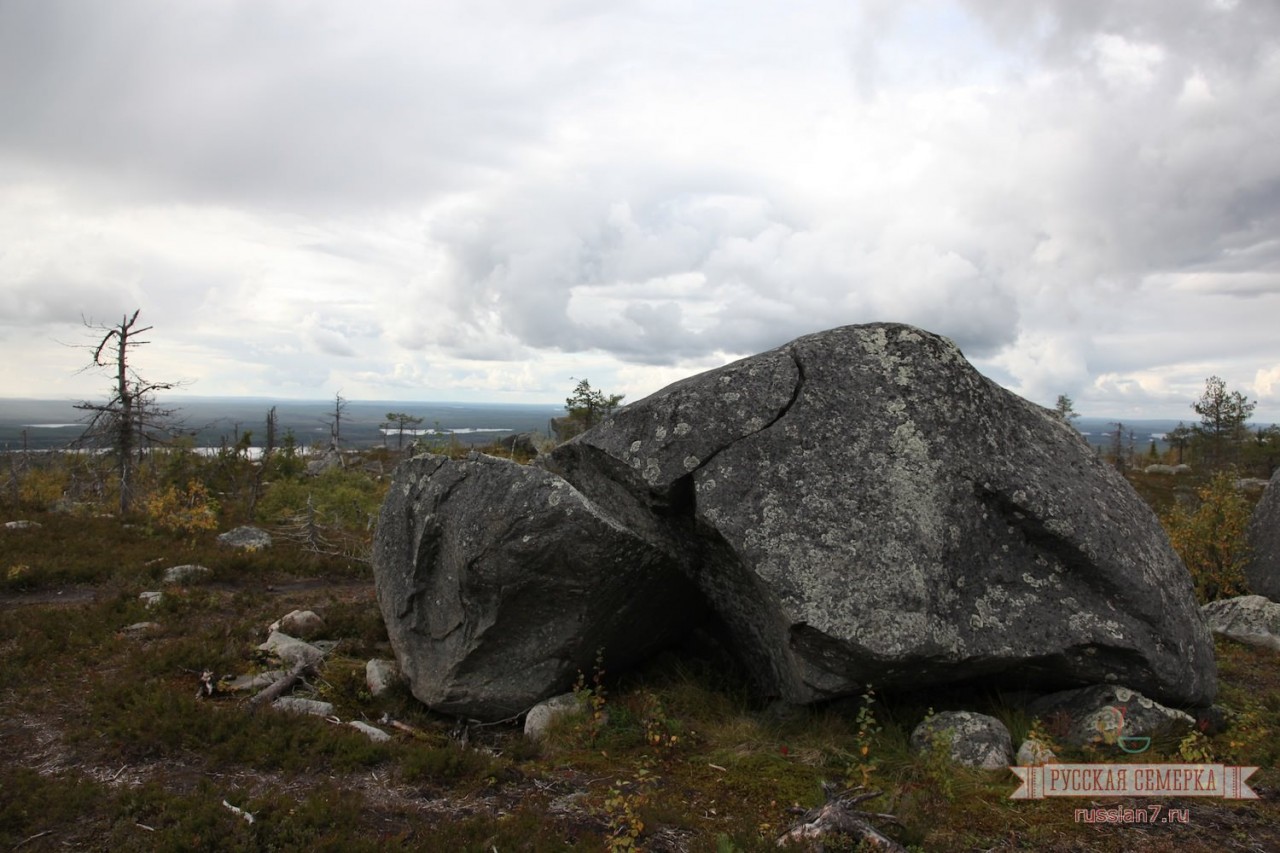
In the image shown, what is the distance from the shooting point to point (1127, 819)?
7.35m

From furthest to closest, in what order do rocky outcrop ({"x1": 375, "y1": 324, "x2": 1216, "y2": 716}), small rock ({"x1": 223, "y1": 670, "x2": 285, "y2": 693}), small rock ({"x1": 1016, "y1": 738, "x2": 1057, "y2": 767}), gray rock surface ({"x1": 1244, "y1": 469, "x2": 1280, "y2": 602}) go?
1. gray rock surface ({"x1": 1244, "y1": 469, "x2": 1280, "y2": 602})
2. small rock ({"x1": 223, "y1": 670, "x2": 285, "y2": 693})
3. rocky outcrop ({"x1": 375, "y1": 324, "x2": 1216, "y2": 716})
4. small rock ({"x1": 1016, "y1": 738, "x2": 1057, "y2": 767})

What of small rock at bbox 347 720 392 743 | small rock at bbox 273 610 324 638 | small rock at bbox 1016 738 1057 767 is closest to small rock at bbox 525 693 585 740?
small rock at bbox 347 720 392 743

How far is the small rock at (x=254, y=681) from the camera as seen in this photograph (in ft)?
38.8

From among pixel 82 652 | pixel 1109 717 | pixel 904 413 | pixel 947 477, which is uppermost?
pixel 904 413

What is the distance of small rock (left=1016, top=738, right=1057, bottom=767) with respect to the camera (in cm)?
834

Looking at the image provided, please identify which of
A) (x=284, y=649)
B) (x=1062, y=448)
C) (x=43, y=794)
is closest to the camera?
(x=43, y=794)

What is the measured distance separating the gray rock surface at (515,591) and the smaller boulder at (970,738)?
374cm

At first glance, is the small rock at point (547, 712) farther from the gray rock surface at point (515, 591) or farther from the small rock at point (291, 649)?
the small rock at point (291, 649)

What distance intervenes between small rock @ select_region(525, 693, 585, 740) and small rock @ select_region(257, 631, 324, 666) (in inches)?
171

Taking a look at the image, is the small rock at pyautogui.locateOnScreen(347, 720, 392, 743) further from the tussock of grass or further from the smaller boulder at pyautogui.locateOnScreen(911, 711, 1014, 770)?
the smaller boulder at pyautogui.locateOnScreen(911, 711, 1014, 770)

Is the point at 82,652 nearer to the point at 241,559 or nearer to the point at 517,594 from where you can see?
the point at 241,559

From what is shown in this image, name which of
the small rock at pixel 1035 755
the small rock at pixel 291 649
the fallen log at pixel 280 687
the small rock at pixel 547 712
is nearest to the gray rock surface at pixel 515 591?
the small rock at pixel 547 712

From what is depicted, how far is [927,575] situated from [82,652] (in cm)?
1415

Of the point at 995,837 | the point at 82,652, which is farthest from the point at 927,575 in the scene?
the point at 82,652
